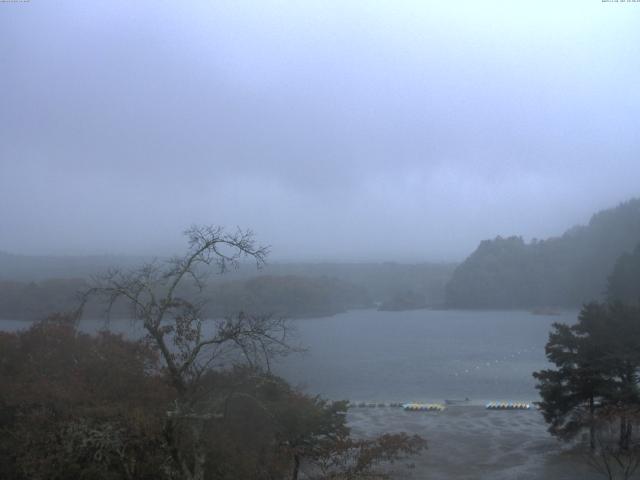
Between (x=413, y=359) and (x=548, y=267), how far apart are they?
37379 millimetres

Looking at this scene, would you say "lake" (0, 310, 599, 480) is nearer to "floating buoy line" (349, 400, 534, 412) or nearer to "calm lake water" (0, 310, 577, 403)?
"calm lake water" (0, 310, 577, 403)

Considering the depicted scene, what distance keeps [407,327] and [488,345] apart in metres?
10.4

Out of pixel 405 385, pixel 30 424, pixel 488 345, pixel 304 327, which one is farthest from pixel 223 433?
pixel 488 345

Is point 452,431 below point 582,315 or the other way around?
below

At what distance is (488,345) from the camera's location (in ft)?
132

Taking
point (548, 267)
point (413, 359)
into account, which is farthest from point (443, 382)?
point (548, 267)

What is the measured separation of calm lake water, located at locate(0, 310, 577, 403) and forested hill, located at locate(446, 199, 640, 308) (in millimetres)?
9434

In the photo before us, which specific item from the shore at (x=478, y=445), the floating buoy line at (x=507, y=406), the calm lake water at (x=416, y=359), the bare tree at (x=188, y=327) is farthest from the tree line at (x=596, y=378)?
the bare tree at (x=188, y=327)

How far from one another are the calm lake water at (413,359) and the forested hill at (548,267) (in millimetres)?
9434

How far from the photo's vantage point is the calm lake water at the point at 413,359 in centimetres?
2568

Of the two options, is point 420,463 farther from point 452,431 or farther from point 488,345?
point 488,345

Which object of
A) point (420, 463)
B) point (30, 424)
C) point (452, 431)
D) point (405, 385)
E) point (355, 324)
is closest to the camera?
point (30, 424)

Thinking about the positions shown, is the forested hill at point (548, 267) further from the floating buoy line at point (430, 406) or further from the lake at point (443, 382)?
the floating buoy line at point (430, 406)

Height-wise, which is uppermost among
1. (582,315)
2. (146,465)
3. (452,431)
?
(582,315)
